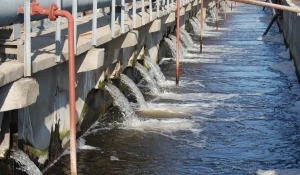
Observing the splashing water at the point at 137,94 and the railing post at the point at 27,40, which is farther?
the splashing water at the point at 137,94

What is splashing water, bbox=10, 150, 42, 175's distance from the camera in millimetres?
8234

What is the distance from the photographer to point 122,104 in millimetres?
12500

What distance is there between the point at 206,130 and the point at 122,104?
165cm

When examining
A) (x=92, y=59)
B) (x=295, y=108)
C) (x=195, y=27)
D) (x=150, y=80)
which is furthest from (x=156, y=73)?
(x=195, y=27)

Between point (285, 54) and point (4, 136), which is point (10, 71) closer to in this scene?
point (4, 136)

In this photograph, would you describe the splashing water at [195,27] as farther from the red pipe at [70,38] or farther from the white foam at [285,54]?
the red pipe at [70,38]

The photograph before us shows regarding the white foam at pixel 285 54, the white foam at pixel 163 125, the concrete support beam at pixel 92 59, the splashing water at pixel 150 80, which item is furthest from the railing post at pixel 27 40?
the white foam at pixel 285 54

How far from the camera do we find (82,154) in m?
10.1

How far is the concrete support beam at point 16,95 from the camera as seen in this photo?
6.78 metres

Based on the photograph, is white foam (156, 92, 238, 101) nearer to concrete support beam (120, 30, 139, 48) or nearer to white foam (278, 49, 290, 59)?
concrete support beam (120, 30, 139, 48)

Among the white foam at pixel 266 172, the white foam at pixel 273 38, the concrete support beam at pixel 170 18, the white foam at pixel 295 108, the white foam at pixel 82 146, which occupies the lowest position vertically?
the white foam at pixel 273 38

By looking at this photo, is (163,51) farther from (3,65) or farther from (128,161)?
(3,65)

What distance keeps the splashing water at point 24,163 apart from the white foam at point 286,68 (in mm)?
10872

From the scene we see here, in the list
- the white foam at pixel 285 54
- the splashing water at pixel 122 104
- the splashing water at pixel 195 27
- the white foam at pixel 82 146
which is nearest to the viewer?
the white foam at pixel 82 146
